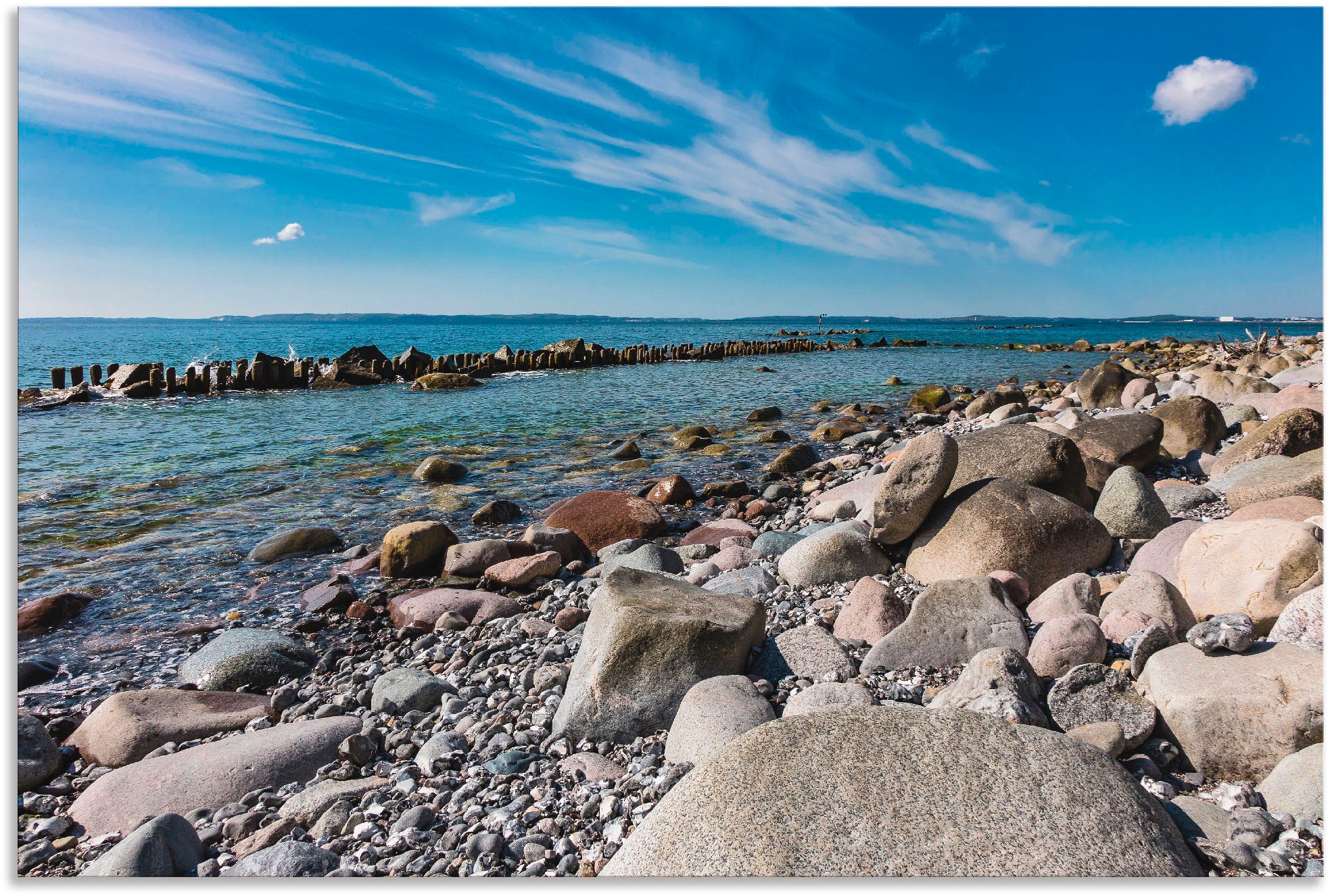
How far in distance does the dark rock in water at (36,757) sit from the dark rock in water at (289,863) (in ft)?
7.30

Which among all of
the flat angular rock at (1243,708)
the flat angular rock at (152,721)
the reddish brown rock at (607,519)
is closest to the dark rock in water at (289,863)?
the flat angular rock at (152,721)

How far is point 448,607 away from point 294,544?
325cm

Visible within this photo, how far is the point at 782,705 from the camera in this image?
4.10 metres

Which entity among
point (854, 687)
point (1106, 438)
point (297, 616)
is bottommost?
A: point (297, 616)

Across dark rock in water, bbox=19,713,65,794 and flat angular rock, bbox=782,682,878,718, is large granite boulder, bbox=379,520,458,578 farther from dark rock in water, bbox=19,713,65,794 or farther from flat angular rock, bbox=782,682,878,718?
flat angular rock, bbox=782,682,878,718

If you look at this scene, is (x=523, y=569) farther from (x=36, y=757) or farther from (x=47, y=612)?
(x=47, y=612)

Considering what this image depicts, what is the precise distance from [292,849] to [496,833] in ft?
2.92

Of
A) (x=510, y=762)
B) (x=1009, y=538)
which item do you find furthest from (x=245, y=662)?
(x=1009, y=538)

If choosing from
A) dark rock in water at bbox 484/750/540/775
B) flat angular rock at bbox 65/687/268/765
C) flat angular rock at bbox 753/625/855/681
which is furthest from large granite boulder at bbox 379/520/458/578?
flat angular rock at bbox 753/625/855/681

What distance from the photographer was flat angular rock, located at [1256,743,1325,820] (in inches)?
106

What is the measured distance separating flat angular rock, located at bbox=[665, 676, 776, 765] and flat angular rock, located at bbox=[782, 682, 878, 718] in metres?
0.15

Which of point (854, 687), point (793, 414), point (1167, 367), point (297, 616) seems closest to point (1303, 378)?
point (793, 414)

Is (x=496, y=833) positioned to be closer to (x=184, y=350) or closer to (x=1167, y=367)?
(x=1167, y=367)

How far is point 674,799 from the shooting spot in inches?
105
